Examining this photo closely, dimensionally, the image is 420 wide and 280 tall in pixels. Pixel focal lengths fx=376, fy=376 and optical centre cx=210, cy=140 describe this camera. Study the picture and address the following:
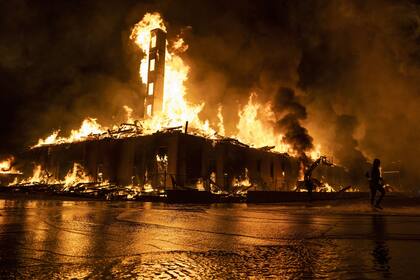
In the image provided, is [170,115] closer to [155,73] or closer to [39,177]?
[155,73]

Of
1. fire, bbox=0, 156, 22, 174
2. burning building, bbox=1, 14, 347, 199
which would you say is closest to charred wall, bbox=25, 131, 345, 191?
burning building, bbox=1, 14, 347, 199

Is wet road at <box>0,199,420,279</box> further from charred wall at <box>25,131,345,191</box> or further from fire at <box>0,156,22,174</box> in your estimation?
fire at <box>0,156,22,174</box>

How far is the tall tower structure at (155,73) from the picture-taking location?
38.0 meters

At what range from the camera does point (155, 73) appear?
38438 mm

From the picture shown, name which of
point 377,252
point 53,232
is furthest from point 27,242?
point 377,252

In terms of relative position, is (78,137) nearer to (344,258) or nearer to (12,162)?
(12,162)

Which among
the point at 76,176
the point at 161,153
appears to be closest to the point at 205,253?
the point at 161,153

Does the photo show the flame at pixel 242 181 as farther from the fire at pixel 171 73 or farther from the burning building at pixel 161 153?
the fire at pixel 171 73

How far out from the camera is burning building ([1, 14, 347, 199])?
93.9 feet

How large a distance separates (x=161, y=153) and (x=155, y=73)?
41.3 feet

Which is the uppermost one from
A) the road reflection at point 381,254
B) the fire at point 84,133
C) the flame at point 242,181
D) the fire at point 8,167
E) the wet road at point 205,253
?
the fire at point 84,133

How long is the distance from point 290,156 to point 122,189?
20.7 meters

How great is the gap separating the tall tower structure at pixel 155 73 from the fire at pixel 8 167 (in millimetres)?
17329

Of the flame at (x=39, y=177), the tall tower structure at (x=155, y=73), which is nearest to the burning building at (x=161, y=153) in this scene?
the tall tower structure at (x=155, y=73)
